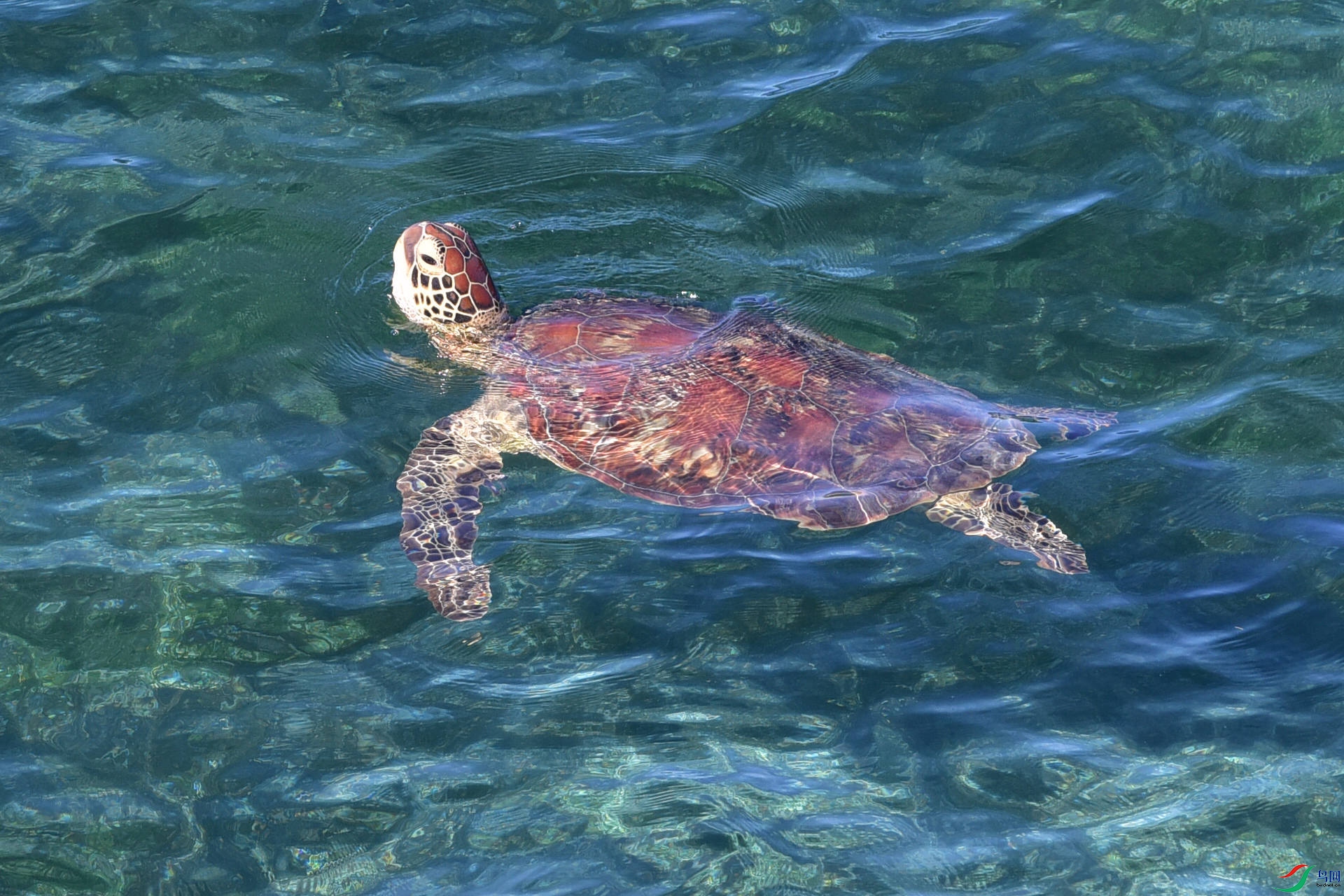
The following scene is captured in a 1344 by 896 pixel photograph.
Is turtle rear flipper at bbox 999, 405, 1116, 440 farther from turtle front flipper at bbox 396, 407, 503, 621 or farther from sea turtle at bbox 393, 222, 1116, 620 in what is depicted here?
turtle front flipper at bbox 396, 407, 503, 621

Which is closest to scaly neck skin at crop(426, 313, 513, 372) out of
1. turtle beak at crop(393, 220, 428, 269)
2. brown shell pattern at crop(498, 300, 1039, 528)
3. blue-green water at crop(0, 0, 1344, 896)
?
blue-green water at crop(0, 0, 1344, 896)

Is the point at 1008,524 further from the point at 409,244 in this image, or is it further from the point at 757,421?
the point at 409,244

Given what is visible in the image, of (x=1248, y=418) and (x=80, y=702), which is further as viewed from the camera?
(x=1248, y=418)

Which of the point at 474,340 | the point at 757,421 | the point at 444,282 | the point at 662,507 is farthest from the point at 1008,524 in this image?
the point at 444,282

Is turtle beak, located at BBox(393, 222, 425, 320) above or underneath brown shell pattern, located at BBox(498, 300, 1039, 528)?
above

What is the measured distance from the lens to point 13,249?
23.3 ft

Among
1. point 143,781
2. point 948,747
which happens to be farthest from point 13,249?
point 948,747

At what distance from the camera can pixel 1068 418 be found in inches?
236

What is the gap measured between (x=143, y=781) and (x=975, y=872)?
10.7 ft

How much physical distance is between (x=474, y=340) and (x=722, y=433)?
1.93 m

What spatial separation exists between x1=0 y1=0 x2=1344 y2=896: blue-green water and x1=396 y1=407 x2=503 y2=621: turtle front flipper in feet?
0.35

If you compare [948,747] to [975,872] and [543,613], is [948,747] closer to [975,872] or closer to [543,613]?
[975,872]

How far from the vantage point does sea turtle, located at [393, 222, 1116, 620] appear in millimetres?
5469

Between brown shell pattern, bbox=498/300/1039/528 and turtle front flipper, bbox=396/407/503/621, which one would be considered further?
brown shell pattern, bbox=498/300/1039/528
